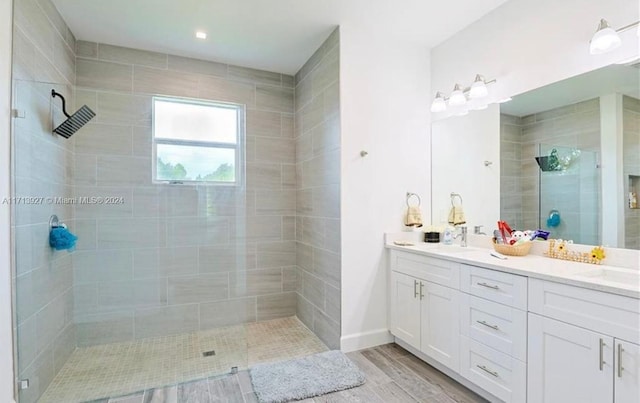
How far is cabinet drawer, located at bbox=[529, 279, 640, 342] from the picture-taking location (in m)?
1.25

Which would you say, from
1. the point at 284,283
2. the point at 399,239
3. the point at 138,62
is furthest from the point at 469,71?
the point at 138,62

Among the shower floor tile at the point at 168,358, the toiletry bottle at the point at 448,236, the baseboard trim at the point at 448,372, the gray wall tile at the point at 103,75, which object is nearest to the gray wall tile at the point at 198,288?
the shower floor tile at the point at 168,358

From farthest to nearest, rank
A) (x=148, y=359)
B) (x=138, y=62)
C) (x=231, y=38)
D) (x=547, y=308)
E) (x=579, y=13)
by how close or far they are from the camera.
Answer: (x=138, y=62)
(x=231, y=38)
(x=148, y=359)
(x=579, y=13)
(x=547, y=308)

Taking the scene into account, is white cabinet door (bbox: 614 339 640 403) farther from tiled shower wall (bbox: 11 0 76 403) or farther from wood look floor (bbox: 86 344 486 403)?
tiled shower wall (bbox: 11 0 76 403)

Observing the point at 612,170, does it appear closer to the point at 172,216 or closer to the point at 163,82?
the point at 172,216

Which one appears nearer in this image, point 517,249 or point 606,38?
point 606,38

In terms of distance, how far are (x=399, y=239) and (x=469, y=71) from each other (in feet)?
4.95

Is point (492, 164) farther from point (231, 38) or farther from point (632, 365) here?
point (231, 38)

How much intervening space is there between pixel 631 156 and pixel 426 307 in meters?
1.49

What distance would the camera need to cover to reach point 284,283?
338 centimetres

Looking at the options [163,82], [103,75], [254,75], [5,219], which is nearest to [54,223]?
[5,219]

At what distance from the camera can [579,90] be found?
1946mm

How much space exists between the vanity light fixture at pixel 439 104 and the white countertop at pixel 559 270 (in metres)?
1.26

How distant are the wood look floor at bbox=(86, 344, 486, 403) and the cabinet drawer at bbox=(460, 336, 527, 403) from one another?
17cm
